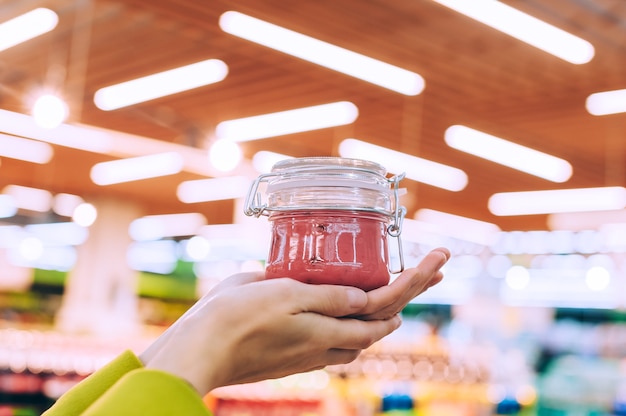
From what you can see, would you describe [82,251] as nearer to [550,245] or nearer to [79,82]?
[79,82]

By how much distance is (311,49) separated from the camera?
4824 millimetres

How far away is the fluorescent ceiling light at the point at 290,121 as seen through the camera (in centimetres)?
628

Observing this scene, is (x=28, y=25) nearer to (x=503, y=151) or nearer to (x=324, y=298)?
(x=324, y=298)

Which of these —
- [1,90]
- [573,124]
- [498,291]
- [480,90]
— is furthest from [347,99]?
[498,291]

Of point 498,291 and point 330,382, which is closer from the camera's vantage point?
point 330,382

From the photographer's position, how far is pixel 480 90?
6242 millimetres

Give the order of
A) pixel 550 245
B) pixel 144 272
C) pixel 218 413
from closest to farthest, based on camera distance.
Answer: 1. pixel 218 413
2. pixel 550 245
3. pixel 144 272

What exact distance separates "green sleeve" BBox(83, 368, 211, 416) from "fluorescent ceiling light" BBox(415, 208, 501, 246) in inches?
461

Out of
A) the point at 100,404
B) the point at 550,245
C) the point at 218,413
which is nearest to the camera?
the point at 100,404

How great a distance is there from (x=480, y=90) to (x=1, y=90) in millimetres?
4395

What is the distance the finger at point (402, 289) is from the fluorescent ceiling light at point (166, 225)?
13393 mm

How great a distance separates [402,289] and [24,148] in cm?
825

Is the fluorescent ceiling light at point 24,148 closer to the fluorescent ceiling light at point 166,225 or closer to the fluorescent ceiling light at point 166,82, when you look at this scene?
the fluorescent ceiling light at point 166,82

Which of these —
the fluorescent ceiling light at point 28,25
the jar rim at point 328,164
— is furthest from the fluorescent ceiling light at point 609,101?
the jar rim at point 328,164
